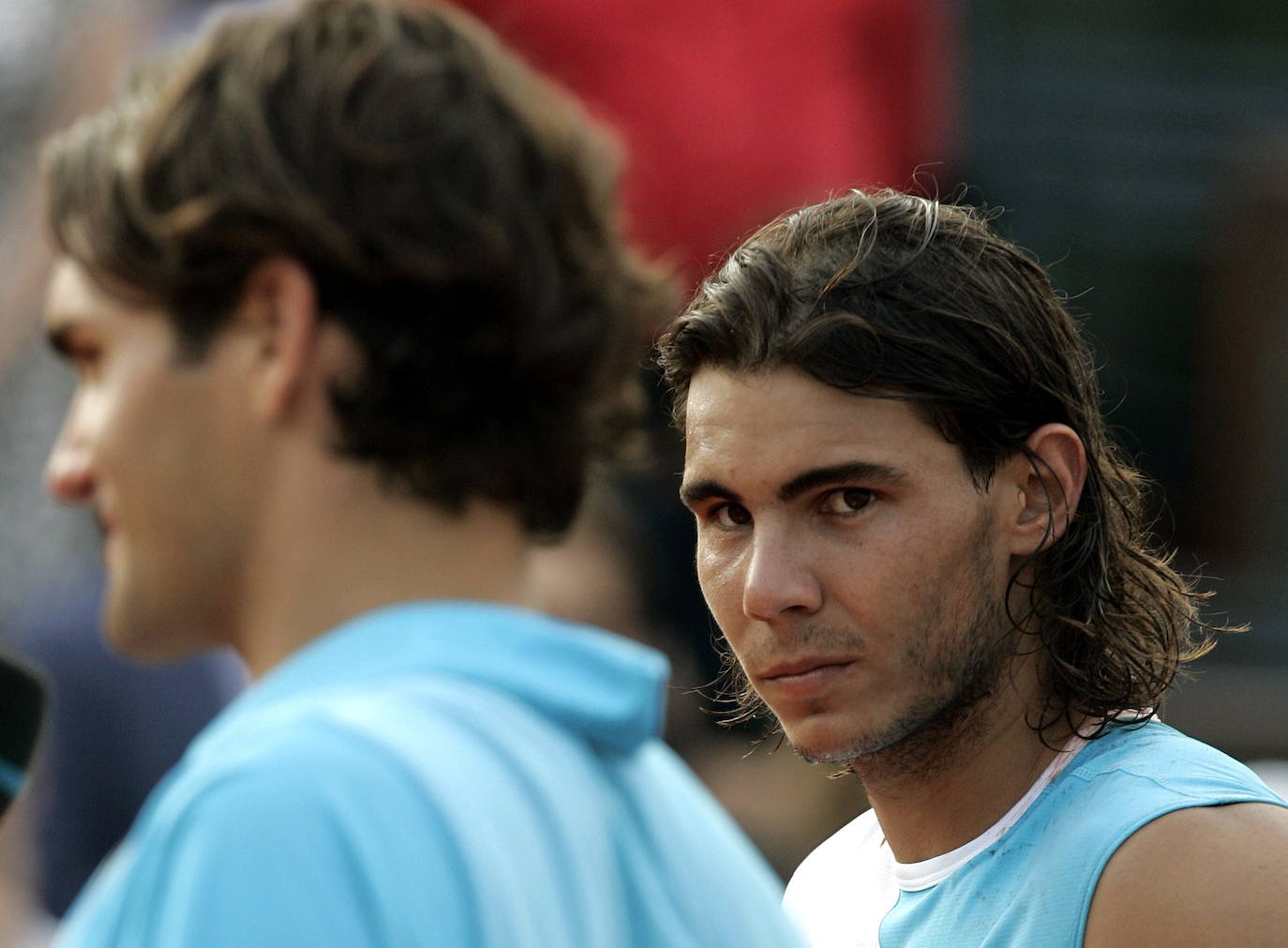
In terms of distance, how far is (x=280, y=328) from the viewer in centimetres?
140

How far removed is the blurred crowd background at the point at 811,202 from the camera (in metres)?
3.52

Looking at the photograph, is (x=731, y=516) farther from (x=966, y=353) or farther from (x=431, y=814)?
(x=431, y=814)

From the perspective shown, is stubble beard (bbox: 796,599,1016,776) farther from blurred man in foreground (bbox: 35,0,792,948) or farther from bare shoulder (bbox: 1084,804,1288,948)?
blurred man in foreground (bbox: 35,0,792,948)

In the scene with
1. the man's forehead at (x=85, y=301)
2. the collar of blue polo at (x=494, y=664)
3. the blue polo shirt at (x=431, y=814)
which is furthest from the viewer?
the man's forehead at (x=85, y=301)

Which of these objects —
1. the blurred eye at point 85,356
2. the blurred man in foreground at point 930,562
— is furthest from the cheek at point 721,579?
the blurred eye at point 85,356

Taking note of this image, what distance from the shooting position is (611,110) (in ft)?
17.4

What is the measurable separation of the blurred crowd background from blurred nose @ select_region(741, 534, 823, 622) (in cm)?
45

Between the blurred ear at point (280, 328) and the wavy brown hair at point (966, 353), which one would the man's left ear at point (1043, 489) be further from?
the blurred ear at point (280, 328)

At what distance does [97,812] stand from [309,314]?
7.59 ft

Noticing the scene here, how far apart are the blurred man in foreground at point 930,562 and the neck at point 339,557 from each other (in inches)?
36.8

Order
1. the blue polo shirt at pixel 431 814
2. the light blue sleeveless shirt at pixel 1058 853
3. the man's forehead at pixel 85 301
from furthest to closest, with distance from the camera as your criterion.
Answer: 1. the light blue sleeveless shirt at pixel 1058 853
2. the man's forehead at pixel 85 301
3. the blue polo shirt at pixel 431 814

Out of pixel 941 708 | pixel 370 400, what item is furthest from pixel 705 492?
pixel 370 400

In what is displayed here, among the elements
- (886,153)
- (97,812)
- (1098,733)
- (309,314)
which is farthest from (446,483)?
(886,153)

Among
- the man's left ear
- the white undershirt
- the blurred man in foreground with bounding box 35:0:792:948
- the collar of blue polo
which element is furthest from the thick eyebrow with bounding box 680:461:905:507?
the collar of blue polo
